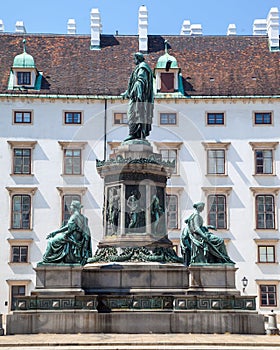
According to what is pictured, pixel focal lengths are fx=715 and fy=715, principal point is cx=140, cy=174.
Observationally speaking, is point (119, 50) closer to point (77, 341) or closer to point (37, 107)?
point (37, 107)

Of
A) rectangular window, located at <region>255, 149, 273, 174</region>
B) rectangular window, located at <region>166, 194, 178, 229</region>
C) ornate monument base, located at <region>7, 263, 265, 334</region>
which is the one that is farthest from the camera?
rectangular window, located at <region>255, 149, 273, 174</region>

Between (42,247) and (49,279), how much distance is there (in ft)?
83.7

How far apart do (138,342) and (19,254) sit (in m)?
30.6

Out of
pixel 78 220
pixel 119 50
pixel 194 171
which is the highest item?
pixel 119 50

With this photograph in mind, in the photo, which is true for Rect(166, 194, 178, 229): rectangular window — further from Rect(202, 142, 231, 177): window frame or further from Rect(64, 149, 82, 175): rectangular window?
Rect(64, 149, 82, 175): rectangular window

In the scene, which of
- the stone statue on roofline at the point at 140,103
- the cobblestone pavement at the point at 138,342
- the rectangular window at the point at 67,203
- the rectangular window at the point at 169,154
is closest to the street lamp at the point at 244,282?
the rectangular window at the point at 169,154

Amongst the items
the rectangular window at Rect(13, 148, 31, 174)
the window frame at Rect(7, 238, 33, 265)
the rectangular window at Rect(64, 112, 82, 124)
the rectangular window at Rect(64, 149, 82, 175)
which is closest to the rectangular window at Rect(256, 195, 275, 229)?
the rectangular window at Rect(64, 149, 82, 175)

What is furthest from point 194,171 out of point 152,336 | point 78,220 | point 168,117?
point 152,336

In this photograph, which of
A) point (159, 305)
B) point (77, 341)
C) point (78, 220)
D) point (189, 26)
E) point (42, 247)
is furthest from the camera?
point (189, 26)

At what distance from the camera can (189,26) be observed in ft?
191

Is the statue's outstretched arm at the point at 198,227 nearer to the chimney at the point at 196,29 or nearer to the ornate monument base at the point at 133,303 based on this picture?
the ornate monument base at the point at 133,303

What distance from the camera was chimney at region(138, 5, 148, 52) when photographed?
53500 mm

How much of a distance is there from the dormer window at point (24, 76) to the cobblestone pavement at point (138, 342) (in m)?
31.8

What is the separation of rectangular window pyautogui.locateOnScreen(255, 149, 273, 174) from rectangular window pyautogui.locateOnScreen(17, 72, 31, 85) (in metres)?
16.4
